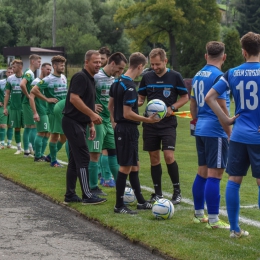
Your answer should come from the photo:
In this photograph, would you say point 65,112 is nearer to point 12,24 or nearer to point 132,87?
point 132,87

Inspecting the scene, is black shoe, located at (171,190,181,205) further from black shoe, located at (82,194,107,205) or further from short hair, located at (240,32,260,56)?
short hair, located at (240,32,260,56)

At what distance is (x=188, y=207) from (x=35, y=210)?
2.03 m

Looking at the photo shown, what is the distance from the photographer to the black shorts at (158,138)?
8.90m

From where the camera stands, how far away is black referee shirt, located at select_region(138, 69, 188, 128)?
352 inches

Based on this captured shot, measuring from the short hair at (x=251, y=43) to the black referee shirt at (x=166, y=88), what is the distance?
8.38 ft

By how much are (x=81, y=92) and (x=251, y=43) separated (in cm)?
297

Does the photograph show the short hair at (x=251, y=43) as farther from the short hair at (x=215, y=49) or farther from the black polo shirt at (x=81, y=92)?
the black polo shirt at (x=81, y=92)

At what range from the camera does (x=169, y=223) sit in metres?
7.75

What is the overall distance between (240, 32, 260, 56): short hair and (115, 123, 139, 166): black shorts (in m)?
2.29

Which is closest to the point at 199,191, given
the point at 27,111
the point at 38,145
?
the point at 38,145

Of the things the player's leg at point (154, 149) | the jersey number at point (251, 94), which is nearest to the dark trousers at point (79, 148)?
the player's leg at point (154, 149)

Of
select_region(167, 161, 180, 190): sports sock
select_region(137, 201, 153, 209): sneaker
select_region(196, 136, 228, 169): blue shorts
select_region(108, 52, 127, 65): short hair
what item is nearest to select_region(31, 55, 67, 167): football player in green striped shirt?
select_region(108, 52, 127, 65): short hair

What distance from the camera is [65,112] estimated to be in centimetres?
895

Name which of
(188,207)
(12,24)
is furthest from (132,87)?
(12,24)
